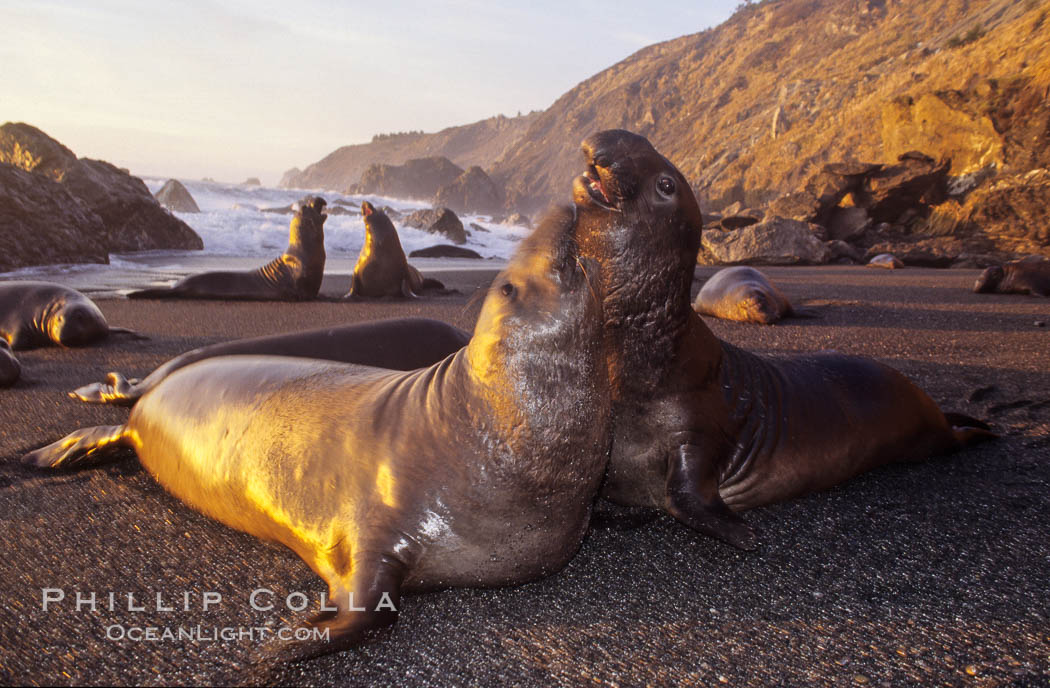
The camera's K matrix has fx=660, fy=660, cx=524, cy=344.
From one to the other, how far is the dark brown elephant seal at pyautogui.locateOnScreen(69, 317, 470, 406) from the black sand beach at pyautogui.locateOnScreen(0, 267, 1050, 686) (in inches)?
15.2

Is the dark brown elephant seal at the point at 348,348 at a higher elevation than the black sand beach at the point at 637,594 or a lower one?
higher

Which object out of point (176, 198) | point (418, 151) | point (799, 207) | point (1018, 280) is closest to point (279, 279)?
point (1018, 280)

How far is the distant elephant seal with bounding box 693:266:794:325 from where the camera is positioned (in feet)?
21.4

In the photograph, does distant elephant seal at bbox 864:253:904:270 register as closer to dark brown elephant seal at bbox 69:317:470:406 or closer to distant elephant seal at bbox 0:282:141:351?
dark brown elephant seal at bbox 69:317:470:406

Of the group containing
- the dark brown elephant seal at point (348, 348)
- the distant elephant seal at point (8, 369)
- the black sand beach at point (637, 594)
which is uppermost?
the dark brown elephant seal at point (348, 348)

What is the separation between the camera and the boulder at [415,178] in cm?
8444

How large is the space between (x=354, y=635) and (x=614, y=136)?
178 centimetres

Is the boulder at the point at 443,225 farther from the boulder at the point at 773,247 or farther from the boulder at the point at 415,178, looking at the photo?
the boulder at the point at 415,178

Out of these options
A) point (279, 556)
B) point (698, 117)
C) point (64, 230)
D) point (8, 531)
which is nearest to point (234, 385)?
point (279, 556)

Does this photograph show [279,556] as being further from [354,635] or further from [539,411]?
[539,411]

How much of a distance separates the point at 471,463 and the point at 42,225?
43.0ft

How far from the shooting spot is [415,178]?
280 ft

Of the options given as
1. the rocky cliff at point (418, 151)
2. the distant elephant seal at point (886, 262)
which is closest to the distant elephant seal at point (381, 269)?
the distant elephant seal at point (886, 262)

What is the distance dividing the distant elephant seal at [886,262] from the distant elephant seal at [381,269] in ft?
30.7
